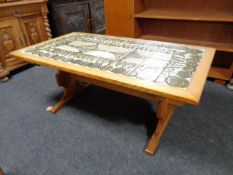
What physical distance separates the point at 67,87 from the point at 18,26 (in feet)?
3.94

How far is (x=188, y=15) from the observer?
2.07 metres

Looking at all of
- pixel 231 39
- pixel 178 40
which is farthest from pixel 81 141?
pixel 231 39

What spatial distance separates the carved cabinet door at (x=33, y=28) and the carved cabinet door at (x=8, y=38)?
0.08m

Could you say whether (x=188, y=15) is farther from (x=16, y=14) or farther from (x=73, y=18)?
(x=16, y=14)

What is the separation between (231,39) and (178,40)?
1.90 feet

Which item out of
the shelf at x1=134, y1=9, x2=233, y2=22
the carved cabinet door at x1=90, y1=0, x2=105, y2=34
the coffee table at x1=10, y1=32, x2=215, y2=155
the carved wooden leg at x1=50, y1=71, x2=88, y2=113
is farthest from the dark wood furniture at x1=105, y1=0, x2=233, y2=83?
the carved wooden leg at x1=50, y1=71, x2=88, y2=113

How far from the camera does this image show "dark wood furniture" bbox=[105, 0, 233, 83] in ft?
6.64

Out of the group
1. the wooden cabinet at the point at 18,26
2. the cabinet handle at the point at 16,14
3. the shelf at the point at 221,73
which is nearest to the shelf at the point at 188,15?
the shelf at the point at 221,73

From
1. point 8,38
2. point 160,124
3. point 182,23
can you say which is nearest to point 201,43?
point 182,23

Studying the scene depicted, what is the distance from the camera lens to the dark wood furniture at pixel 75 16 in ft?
9.01

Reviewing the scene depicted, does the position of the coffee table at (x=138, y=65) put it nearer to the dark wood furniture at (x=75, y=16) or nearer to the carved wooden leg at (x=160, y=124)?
the carved wooden leg at (x=160, y=124)

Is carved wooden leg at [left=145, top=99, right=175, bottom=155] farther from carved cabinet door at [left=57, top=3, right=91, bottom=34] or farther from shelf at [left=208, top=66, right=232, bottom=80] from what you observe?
carved cabinet door at [left=57, top=3, right=91, bottom=34]

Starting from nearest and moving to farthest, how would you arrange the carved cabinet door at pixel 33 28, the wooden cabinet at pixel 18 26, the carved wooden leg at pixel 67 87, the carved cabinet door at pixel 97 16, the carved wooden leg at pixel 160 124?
the carved wooden leg at pixel 160 124
the carved wooden leg at pixel 67 87
the wooden cabinet at pixel 18 26
the carved cabinet door at pixel 33 28
the carved cabinet door at pixel 97 16

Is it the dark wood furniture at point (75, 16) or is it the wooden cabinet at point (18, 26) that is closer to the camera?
the wooden cabinet at point (18, 26)
